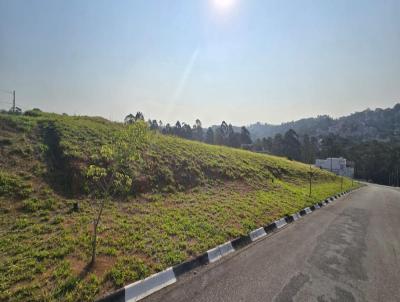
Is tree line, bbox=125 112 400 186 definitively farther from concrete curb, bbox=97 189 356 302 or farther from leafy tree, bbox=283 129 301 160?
concrete curb, bbox=97 189 356 302

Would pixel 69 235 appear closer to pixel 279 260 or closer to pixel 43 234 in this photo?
pixel 43 234

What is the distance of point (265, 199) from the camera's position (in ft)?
37.7

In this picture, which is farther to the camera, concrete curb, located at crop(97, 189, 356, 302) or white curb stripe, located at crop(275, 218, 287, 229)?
white curb stripe, located at crop(275, 218, 287, 229)

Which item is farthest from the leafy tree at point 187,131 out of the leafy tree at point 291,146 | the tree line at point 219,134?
the leafy tree at point 291,146

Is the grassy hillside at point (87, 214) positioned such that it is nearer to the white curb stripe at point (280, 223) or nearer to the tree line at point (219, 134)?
the white curb stripe at point (280, 223)

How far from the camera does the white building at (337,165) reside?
64550 millimetres

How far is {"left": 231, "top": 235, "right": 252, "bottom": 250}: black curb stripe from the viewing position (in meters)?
6.02

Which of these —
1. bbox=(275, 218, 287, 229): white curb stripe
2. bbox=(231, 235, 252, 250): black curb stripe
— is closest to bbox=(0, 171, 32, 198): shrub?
bbox=(231, 235, 252, 250): black curb stripe

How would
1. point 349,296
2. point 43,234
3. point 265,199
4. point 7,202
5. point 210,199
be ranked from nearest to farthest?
point 349,296, point 43,234, point 7,202, point 210,199, point 265,199

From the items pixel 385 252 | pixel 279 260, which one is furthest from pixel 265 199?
pixel 279 260

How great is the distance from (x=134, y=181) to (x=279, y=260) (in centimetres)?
613

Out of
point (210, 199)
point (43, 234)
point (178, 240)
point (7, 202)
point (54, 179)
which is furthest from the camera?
point (210, 199)

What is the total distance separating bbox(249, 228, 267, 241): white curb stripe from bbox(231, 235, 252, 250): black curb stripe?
211 mm

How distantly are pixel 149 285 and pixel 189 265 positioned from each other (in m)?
1.05
